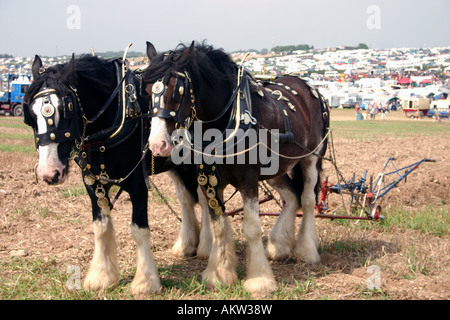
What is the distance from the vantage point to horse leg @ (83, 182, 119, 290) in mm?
4484

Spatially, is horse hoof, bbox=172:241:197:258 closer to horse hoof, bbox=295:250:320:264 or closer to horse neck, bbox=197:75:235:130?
horse hoof, bbox=295:250:320:264

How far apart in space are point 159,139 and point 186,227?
229cm

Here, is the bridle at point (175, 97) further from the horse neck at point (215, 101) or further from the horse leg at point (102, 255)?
the horse leg at point (102, 255)

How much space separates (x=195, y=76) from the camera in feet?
13.4

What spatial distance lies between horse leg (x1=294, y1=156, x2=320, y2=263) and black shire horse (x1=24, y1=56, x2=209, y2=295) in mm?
1810

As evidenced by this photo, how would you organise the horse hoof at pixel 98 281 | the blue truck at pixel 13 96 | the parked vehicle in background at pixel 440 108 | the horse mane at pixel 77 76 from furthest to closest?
1. the parked vehicle in background at pixel 440 108
2. the blue truck at pixel 13 96
3. the horse hoof at pixel 98 281
4. the horse mane at pixel 77 76

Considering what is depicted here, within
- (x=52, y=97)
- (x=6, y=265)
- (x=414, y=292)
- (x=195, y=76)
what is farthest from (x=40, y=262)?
(x=414, y=292)

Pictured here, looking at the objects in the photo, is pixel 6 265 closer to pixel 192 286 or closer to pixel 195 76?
pixel 192 286

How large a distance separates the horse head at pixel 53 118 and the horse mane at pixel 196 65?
68 cm

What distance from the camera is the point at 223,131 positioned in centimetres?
431

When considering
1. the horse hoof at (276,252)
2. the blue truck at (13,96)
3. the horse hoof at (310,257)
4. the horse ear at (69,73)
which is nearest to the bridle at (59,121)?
the horse ear at (69,73)

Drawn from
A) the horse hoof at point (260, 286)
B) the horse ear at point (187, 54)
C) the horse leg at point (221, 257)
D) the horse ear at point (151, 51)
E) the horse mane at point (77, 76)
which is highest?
the horse ear at point (151, 51)

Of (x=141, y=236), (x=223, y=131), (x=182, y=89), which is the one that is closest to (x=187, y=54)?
(x=182, y=89)

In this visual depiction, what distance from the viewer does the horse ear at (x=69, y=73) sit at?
157 inches
